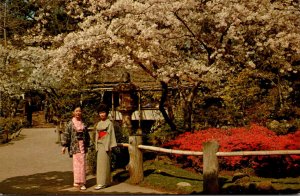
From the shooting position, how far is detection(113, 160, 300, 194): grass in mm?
7703

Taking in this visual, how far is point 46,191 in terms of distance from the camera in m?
7.79

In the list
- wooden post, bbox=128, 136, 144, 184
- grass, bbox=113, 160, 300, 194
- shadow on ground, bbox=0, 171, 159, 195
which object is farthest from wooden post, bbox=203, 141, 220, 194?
wooden post, bbox=128, 136, 144, 184

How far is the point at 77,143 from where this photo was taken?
789cm

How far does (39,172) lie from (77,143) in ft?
9.07

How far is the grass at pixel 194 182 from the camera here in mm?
7703

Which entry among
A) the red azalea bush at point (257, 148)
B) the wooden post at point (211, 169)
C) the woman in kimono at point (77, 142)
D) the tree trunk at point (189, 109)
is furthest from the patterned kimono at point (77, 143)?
the tree trunk at point (189, 109)

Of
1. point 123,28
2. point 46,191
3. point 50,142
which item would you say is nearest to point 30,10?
point 50,142

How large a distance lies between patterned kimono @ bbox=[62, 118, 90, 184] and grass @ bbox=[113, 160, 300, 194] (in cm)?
123

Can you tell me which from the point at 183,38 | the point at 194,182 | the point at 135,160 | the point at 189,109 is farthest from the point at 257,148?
the point at 183,38

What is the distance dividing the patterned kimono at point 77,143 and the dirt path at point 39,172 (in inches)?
16.6

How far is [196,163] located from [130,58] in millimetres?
3551

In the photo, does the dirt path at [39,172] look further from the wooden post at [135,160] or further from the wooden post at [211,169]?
the wooden post at [211,169]

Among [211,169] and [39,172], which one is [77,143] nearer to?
[39,172]

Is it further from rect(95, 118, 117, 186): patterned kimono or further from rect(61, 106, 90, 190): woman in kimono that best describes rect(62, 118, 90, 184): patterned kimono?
rect(95, 118, 117, 186): patterned kimono
